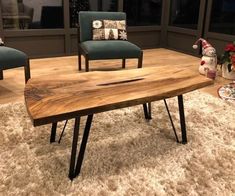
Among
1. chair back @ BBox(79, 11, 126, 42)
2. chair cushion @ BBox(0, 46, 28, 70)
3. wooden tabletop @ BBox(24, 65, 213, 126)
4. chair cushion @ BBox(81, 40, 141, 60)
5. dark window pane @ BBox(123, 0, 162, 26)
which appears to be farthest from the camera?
dark window pane @ BBox(123, 0, 162, 26)

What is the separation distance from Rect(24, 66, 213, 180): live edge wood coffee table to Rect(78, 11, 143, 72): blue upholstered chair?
4.43 ft

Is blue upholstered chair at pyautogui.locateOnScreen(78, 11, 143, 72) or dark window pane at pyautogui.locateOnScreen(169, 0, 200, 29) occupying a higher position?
dark window pane at pyautogui.locateOnScreen(169, 0, 200, 29)

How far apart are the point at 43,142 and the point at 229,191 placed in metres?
1.24

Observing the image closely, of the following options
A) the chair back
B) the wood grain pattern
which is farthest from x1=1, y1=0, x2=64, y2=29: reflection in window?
the chair back

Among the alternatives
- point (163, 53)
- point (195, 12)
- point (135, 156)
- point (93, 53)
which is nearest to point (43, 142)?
point (135, 156)

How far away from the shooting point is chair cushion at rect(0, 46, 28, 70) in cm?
273

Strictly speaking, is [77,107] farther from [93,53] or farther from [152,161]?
[93,53]

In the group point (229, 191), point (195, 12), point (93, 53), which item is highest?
point (195, 12)

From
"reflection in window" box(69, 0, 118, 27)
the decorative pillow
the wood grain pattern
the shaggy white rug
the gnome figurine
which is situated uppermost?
"reflection in window" box(69, 0, 118, 27)

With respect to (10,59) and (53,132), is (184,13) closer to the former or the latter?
(10,59)

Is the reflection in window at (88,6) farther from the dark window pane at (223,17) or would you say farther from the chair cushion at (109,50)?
the dark window pane at (223,17)

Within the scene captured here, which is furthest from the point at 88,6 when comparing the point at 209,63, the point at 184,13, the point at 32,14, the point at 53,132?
the point at 53,132

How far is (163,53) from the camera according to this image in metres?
5.18

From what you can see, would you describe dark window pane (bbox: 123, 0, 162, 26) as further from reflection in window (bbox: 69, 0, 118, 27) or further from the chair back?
the chair back
